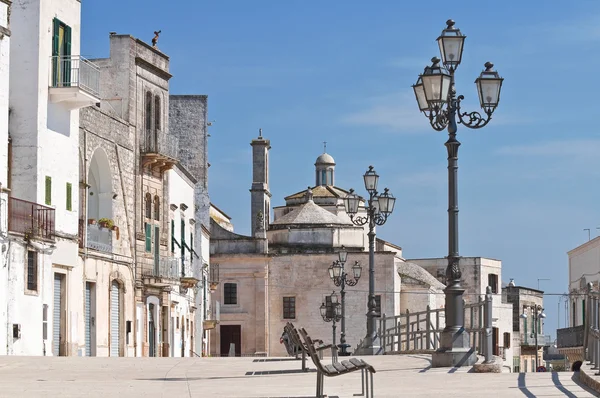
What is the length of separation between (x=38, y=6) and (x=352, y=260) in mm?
39443

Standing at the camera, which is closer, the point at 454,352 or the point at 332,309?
the point at 454,352

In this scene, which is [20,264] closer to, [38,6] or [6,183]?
[6,183]

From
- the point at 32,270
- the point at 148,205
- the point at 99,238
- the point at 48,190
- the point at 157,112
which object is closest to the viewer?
the point at 32,270

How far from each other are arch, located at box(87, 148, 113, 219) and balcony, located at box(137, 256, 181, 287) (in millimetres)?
3280

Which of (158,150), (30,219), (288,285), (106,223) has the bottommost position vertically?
(288,285)

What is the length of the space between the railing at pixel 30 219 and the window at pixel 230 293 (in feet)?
122

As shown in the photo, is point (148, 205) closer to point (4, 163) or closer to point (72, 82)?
point (72, 82)

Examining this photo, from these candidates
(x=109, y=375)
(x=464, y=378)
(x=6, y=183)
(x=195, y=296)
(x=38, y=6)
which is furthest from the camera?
(x=195, y=296)

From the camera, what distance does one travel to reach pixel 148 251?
45969 mm

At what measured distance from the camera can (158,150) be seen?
151 feet

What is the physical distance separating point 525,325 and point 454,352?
8260cm

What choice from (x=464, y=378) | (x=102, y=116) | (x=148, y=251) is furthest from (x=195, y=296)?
(x=464, y=378)

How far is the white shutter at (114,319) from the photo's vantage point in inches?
1624

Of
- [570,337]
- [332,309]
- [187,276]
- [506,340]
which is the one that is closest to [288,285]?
[570,337]
